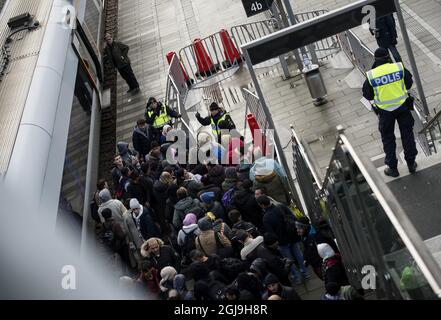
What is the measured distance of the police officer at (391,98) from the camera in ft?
27.4

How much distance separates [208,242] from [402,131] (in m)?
2.85

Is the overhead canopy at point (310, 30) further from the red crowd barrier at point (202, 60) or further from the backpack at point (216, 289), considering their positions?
the red crowd barrier at point (202, 60)

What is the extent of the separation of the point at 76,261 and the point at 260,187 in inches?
102

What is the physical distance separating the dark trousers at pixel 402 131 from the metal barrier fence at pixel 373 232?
Result: 1.71 meters

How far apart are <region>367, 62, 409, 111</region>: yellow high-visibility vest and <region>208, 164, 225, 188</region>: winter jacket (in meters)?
2.59

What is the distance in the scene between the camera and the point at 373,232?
563cm

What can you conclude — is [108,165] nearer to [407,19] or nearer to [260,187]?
[260,187]

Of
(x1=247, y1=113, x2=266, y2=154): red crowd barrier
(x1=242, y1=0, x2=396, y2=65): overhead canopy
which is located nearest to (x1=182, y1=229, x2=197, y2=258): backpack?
(x1=247, y1=113, x2=266, y2=154): red crowd barrier

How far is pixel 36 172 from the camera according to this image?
330 inches

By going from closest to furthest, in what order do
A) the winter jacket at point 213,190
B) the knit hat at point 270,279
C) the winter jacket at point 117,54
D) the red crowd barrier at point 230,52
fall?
the knit hat at point 270,279 < the winter jacket at point 213,190 < the red crowd barrier at point 230,52 < the winter jacket at point 117,54

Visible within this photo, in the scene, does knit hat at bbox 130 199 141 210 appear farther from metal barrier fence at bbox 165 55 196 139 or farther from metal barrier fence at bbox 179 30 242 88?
metal barrier fence at bbox 179 30 242 88

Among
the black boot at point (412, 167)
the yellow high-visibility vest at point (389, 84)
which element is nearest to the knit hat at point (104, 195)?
the yellow high-visibility vest at point (389, 84)

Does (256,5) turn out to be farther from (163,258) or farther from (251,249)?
(251,249)

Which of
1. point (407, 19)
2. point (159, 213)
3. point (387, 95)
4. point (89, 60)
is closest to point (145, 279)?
point (159, 213)
